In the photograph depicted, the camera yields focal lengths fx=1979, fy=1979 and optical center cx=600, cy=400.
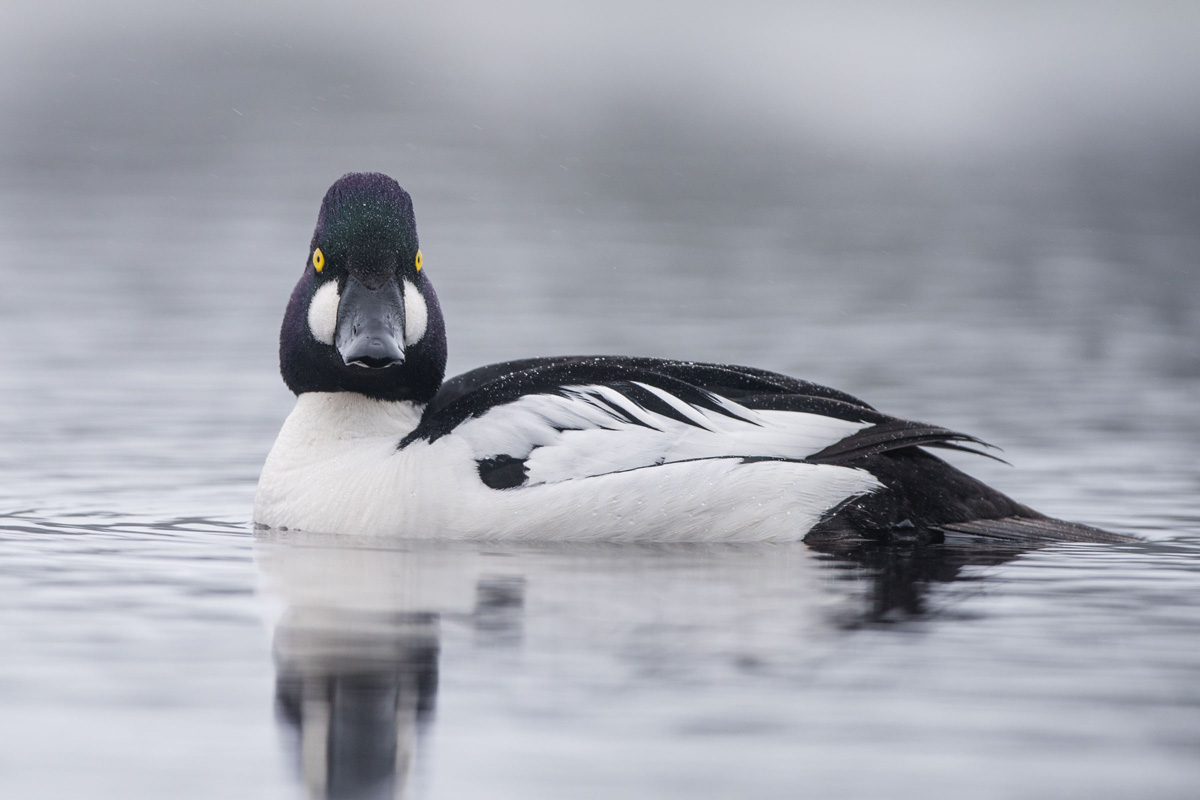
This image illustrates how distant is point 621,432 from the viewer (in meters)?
7.86

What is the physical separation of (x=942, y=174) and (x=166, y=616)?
90.4 ft

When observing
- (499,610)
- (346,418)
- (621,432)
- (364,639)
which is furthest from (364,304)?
(364,639)

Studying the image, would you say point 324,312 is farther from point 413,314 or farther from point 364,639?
point 364,639

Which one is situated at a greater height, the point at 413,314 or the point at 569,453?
the point at 413,314

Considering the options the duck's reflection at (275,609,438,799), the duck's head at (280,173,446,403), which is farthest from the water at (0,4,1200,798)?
the duck's head at (280,173,446,403)

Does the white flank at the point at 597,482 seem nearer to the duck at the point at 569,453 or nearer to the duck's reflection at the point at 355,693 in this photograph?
the duck at the point at 569,453

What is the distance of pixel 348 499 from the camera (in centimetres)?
795

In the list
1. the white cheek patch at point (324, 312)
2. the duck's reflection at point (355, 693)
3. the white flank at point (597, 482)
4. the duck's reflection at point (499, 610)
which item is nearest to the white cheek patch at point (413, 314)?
the white cheek patch at point (324, 312)

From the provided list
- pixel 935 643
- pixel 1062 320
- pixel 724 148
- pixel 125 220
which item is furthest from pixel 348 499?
pixel 724 148

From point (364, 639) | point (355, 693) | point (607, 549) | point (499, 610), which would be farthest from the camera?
point (607, 549)

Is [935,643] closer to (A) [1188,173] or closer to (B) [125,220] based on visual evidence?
(B) [125,220]

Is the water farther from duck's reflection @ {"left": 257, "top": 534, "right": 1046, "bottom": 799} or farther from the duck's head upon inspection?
the duck's head

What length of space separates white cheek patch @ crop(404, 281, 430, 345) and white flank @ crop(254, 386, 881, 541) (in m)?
0.49

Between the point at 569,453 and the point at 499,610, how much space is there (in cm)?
153
